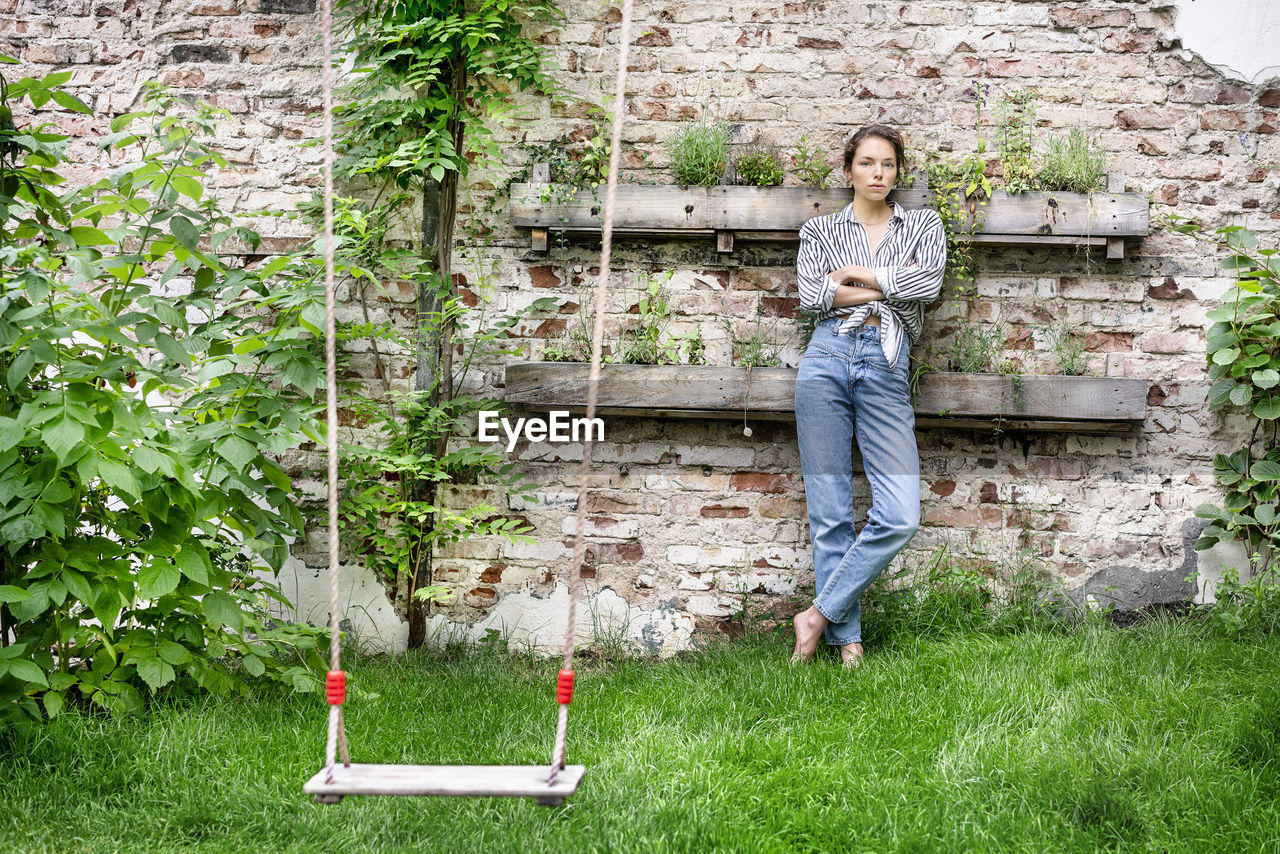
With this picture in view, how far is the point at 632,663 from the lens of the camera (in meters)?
3.33

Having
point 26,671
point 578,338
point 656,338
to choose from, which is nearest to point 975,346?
point 656,338

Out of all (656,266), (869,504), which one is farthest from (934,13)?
(869,504)

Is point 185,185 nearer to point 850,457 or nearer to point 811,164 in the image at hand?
point 811,164

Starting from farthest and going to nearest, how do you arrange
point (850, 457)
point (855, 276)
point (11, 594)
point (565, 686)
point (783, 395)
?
point (783, 395) < point (850, 457) < point (855, 276) < point (11, 594) < point (565, 686)

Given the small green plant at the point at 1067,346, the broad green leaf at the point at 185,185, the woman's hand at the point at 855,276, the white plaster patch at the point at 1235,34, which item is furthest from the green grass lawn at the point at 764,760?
the white plaster patch at the point at 1235,34

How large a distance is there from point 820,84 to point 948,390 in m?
1.33

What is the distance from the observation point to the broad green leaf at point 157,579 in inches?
94.2

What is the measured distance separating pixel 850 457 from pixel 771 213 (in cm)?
99

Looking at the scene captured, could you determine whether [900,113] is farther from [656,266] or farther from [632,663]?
[632,663]

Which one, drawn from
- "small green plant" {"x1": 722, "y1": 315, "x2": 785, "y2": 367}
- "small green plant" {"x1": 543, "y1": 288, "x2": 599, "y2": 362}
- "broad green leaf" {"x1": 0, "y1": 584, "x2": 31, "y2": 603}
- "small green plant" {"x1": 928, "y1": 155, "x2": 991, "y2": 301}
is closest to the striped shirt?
"small green plant" {"x1": 928, "y1": 155, "x2": 991, "y2": 301}

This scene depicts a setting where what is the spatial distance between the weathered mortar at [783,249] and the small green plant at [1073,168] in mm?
125

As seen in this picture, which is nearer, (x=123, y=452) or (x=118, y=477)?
(x=118, y=477)

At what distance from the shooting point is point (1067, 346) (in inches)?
134

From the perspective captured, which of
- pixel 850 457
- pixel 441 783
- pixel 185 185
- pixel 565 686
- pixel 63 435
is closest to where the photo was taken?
pixel 441 783
